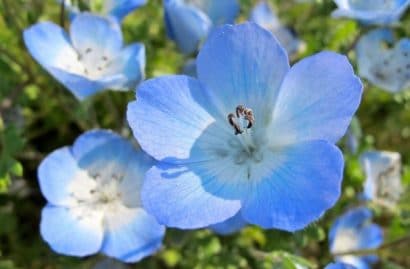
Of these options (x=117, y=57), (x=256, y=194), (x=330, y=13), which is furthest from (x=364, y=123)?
(x=256, y=194)

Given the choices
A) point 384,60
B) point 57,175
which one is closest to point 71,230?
point 57,175

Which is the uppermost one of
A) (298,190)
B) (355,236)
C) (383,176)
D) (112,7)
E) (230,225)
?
(112,7)

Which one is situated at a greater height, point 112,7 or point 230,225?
point 112,7

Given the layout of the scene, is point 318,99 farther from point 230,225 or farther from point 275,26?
point 275,26

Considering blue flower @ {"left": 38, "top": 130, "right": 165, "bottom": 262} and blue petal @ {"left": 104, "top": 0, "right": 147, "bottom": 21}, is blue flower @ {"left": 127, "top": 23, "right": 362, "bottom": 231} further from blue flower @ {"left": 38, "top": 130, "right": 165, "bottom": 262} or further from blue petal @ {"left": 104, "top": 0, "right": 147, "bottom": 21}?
blue petal @ {"left": 104, "top": 0, "right": 147, "bottom": 21}

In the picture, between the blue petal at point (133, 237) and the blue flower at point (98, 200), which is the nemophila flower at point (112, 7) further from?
the blue petal at point (133, 237)

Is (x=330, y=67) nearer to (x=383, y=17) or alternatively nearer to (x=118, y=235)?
(x=383, y=17)

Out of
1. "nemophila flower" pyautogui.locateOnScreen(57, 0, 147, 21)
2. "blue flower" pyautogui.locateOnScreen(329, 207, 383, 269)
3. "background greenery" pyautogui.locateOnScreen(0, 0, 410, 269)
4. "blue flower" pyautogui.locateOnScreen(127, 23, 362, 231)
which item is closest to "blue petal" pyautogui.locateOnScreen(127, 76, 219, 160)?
"blue flower" pyautogui.locateOnScreen(127, 23, 362, 231)
